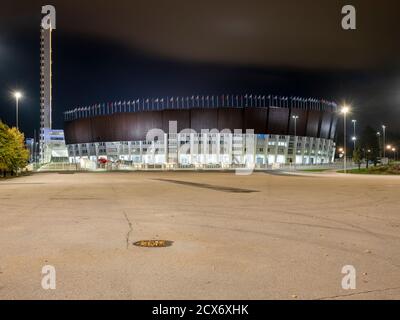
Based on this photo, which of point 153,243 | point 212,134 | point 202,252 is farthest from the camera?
point 212,134

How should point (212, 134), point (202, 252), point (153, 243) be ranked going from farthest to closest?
point (212, 134)
point (153, 243)
point (202, 252)

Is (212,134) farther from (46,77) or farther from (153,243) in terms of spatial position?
(153,243)

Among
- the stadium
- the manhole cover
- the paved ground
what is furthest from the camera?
the stadium

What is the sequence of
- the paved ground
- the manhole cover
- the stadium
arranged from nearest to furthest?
the paved ground
the manhole cover
the stadium

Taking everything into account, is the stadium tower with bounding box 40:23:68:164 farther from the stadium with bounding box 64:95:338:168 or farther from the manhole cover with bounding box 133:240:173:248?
the manhole cover with bounding box 133:240:173:248

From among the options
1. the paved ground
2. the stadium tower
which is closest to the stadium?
the stadium tower

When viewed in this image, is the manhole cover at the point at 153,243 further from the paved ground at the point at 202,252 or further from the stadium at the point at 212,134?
the stadium at the point at 212,134

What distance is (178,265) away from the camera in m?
7.43

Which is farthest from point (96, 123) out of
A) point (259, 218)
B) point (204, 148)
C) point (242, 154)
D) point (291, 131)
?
point (259, 218)

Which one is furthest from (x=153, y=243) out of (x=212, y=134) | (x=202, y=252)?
(x=212, y=134)

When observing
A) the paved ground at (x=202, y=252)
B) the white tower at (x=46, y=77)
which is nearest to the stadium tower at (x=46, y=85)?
the white tower at (x=46, y=77)

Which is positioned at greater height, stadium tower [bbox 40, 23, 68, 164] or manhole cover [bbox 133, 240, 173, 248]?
stadium tower [bbox 40, 23, 68, 164]

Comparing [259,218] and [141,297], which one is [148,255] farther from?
[259,218]
